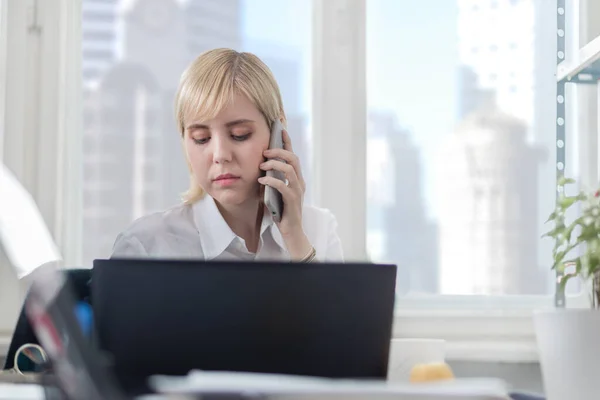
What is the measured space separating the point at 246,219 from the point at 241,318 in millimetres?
830

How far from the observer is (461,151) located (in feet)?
6.66

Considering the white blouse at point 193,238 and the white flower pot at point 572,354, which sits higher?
the white blouse at point 193,238

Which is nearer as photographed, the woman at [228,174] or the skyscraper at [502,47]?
the woman at [228,174]

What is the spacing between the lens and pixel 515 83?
2051 millimetres

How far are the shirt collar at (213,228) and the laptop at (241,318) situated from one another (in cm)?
70

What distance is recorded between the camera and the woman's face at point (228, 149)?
1.56 metres

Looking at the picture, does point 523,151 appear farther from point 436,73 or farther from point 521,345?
point 521,345

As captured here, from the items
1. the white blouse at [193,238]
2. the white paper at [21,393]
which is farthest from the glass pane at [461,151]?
the white paper at [21,393]

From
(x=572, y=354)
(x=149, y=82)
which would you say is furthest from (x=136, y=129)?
(x=572, y=354)

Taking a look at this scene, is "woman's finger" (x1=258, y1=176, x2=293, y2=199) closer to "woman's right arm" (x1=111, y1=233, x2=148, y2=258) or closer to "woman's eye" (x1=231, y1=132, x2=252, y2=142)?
"woman's eye" (x1=231, y1=132, x2=252, y2=142)

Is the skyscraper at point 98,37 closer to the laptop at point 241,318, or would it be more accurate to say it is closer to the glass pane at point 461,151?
the glass pane at point 461,151

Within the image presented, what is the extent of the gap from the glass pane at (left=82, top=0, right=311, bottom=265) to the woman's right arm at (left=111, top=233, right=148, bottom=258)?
0.44m

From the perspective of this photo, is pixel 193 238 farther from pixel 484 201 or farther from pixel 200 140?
pixel 484 201

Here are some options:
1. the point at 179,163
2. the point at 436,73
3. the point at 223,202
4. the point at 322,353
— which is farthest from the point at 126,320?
the point at 436,73
